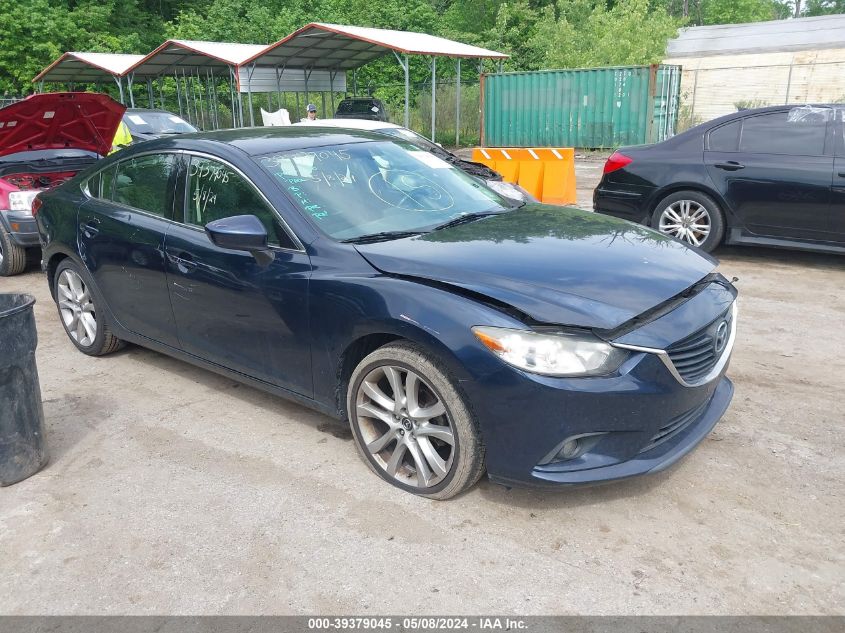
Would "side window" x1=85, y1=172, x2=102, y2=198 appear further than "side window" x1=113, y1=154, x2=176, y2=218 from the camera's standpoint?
Yes

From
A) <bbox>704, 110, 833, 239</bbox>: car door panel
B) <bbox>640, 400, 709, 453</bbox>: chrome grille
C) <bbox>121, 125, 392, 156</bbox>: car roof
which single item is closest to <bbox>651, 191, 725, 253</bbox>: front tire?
<bbox>704, 110, 833, 239</bbox>: car door panel

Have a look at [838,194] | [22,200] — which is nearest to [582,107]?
[838,194]

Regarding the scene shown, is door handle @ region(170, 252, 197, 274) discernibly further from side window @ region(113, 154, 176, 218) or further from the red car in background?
the red car in background

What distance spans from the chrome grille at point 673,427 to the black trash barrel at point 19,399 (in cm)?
287

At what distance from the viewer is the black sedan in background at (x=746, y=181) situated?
671 cm

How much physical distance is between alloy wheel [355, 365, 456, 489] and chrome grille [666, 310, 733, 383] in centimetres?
98

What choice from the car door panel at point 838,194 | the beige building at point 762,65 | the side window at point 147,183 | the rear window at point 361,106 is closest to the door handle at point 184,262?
the side window at point 147,183

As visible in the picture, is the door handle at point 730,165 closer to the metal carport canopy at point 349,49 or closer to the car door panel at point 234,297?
the car door panel at point 234,297

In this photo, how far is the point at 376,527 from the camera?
10.1ft

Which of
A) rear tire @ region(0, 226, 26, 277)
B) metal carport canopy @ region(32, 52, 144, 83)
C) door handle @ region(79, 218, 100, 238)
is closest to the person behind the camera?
door handle @ region(79, 218, 100, 238)

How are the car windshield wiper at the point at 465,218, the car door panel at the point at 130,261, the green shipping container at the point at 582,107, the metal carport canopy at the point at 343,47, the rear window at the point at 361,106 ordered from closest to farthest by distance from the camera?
1. the car windshield wiper at the point at 465,218
2. the car door panel at the point at 130,261
3. the metal carport canopy at the point at 343,47
4. the green shipping container at the point at 582,107
5. the rear window at the point at 361,106

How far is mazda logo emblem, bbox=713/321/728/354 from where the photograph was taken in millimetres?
3201

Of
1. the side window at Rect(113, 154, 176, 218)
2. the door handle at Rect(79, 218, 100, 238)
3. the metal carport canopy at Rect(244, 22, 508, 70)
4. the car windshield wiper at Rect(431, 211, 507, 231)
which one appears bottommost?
the door handle at Rect(79, 218, 100, 238)

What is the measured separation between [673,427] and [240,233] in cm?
216
